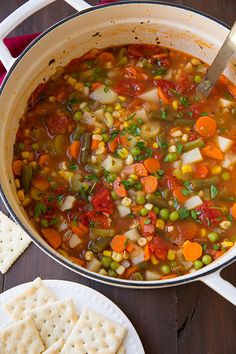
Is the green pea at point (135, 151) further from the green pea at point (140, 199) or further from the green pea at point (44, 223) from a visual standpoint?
the green pea at point (44, 223)

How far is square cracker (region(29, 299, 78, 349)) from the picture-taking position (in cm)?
337

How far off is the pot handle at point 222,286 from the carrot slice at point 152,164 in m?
0.83

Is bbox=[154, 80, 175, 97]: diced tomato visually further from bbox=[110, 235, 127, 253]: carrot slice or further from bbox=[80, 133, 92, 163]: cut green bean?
bbox=[110, 235, 127, 253]: carrot slice

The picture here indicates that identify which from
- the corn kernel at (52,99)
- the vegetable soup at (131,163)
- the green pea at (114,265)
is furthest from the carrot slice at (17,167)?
the green pea at (114,265)

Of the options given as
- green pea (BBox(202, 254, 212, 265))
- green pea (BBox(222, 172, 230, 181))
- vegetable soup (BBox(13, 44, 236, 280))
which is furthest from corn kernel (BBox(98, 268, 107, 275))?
green pea (BBox(222, 172, 230, 181))

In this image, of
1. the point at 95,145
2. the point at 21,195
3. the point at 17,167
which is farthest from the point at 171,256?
the point at 17,167

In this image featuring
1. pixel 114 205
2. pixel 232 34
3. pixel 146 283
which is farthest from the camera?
pixel 114 205

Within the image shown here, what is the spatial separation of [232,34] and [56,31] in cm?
106

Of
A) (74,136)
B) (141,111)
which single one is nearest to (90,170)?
(74,136)

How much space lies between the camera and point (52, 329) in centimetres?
338

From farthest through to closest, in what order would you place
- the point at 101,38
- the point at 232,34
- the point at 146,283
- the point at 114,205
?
the point at 101,38
the point at 114,205
the point at 232,34
the point at 146,283

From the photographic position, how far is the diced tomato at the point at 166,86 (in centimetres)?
381

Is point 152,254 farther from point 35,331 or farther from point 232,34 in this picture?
point 232,34

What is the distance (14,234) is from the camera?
11.7 ft
